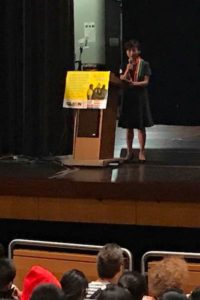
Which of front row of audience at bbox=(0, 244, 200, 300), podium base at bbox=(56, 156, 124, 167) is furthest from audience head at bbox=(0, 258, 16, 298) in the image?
podium base at bbox=(56, 156, 124, 167)

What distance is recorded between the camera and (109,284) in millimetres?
2355

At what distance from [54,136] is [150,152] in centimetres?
99

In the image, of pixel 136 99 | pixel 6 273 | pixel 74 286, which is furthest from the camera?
pixel 136 99

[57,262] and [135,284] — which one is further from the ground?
[135,284]

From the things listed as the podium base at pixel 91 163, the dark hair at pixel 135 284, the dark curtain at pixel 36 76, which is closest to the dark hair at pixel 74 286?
the dark hair at pixel 135 284

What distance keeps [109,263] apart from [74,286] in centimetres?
50

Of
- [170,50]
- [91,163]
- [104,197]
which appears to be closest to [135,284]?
[104,197]

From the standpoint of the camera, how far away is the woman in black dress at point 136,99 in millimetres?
5957

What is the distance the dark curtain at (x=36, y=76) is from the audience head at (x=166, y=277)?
177 inches

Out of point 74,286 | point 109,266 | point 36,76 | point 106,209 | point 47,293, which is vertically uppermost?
point 36,76

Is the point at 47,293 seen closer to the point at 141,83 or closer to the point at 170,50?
the point at 141,83

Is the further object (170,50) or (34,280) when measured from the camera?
(170,50)

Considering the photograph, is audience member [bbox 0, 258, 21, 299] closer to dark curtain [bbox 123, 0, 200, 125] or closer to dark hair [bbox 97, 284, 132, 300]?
dark hair [bbox 97, 284, 132, 300]

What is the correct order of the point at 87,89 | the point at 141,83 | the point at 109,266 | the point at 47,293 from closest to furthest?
the point at 47,293
the point at 109,266
the point at 87,89
the point at 141,83
